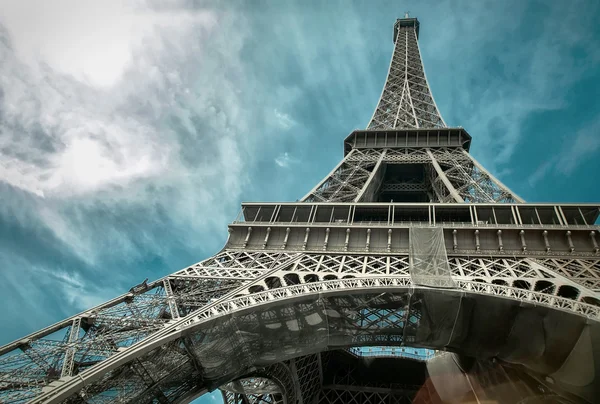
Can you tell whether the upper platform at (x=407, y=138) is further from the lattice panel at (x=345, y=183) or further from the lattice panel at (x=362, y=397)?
the lattice panel at (x=362, y=397)

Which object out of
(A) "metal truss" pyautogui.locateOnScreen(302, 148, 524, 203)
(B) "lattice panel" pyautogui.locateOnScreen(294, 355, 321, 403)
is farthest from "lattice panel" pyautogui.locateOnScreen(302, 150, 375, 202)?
(B) "lattice panel" pyautogui.locateOnScreen(294, 355, 321, 403)

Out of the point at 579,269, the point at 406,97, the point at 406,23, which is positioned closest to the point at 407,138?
the point at 406,97

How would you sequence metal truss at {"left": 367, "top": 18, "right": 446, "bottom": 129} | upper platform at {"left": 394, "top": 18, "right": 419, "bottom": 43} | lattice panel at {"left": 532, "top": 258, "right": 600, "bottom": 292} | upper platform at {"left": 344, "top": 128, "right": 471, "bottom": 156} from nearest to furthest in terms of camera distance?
lattice panel at {"left": 532, "top": 258, "right": 600, "bottom": 292}
upper platform at {"left": 344, "top": 128, "right": 471, "bottom": 156}
metal truss at {"left": 367, "top": 18, "right": 446, "bottom": 129}
upper platform at {"left": 394, "top": 18, "right": 419, "bottom": 43}

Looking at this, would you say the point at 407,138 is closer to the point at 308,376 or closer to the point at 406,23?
the point at 308,376

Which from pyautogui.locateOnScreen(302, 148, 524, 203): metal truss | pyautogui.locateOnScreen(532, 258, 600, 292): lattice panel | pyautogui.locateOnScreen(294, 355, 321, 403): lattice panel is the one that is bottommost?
pyautogui.locateOnScreen(532, 258, 600, 292): lattice panel

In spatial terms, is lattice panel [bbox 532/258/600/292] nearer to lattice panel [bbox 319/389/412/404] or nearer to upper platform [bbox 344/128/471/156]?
lattice panel [bbox 319/389/412/404]

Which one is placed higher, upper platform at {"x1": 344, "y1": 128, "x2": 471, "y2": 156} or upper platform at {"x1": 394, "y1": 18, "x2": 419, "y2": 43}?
upper platform at {"x1": 394, "y1": 18, "x2": 419, "y2": 43}

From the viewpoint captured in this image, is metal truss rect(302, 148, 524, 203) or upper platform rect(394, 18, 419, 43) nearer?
metal truss rect(302, 148, 524, 203)

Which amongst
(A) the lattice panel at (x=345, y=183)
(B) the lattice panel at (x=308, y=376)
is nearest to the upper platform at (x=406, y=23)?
(A) the lattice panel at (x=345, y=183)
